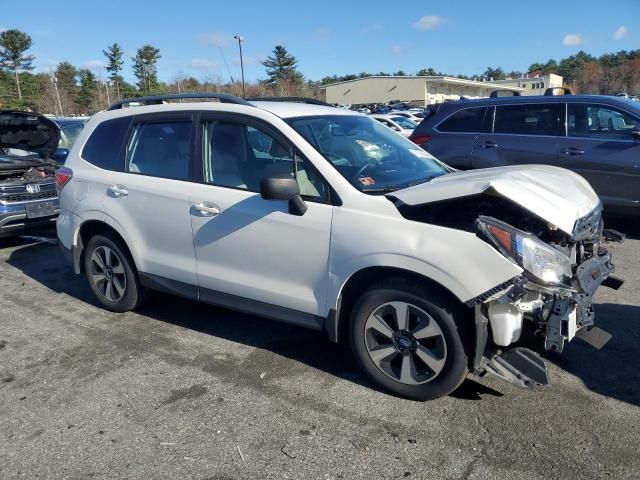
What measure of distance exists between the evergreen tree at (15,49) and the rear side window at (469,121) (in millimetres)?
75931

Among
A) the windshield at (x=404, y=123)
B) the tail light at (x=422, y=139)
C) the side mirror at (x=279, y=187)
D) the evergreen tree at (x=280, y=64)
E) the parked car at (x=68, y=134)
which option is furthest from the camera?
the evergreen tree at (x=280, y=64)

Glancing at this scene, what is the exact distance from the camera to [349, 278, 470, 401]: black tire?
9.77 feet

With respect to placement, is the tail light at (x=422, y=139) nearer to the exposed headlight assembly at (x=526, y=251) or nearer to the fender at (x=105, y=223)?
the fender at (x=105, y=223)

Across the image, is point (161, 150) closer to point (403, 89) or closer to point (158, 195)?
point (158, 195)

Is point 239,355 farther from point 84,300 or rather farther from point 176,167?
point 84,300

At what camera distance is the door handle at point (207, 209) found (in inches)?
150

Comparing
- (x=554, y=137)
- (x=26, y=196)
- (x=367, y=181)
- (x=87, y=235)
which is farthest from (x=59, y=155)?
(x=554, y=137)

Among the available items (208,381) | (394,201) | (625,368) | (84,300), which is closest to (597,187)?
(625,368)

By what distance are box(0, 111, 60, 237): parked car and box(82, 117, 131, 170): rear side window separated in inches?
112

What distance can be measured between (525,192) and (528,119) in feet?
15.1

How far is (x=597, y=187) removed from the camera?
672 cm

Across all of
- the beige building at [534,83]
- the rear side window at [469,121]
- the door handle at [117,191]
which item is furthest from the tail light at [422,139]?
the beige building at [534,83]

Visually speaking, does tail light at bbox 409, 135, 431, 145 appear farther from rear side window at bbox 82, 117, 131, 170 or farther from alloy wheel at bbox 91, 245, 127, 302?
alloy wheel at bbox 91, 245, 127, 302

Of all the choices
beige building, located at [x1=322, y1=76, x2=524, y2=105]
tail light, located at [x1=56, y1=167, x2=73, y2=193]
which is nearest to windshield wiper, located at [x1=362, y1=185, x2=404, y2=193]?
tail light, located at [x1=56, y1=167, x2=73, y2=193]
